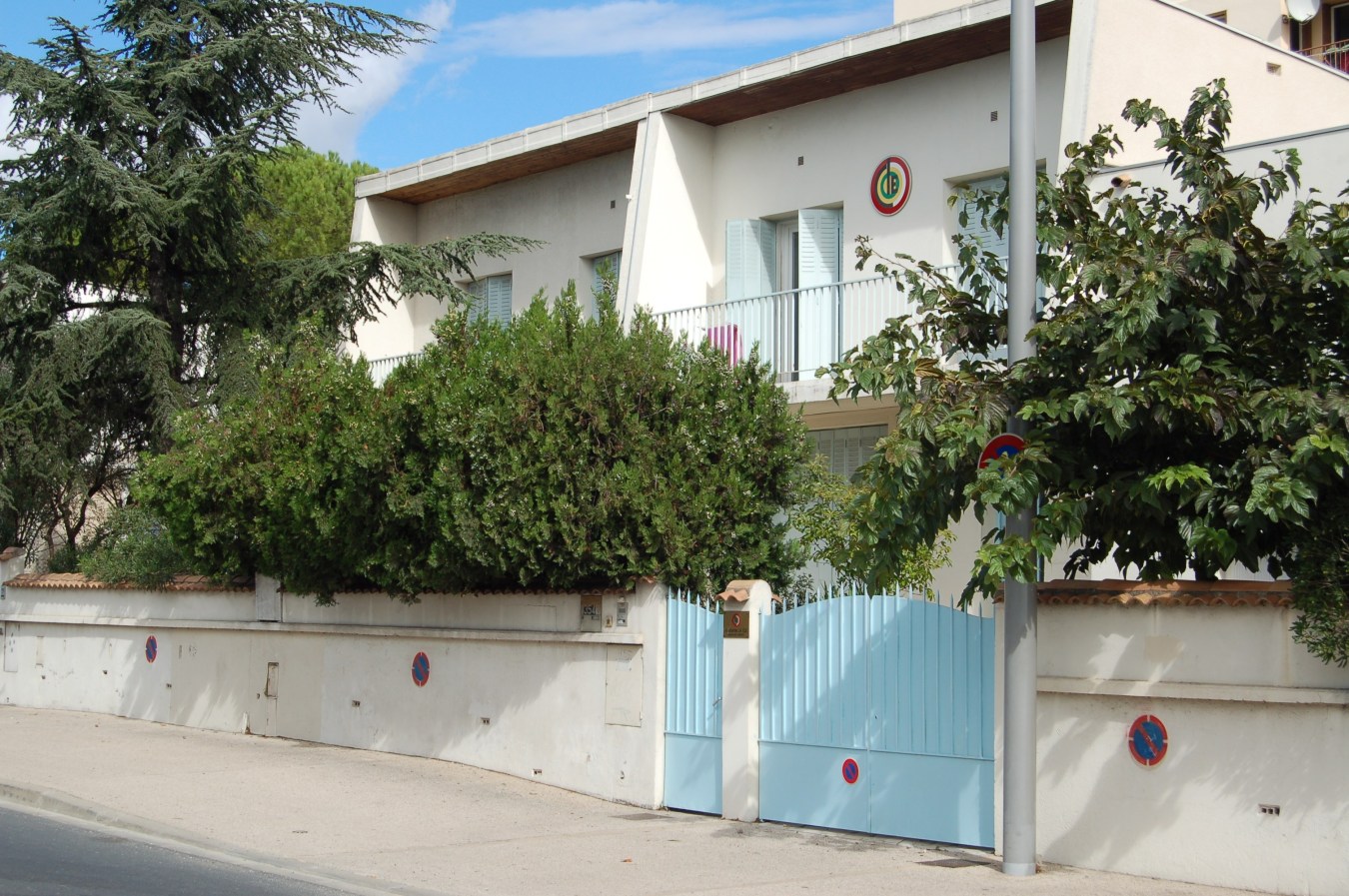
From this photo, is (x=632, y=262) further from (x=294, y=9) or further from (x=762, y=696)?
(x=762, y=696)

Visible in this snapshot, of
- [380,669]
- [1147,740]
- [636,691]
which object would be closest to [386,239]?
[380,669]

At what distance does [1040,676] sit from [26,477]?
16.2 meters

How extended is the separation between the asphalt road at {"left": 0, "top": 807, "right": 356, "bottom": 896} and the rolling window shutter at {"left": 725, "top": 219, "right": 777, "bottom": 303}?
10.1 metres

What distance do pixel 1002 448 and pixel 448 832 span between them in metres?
5.30

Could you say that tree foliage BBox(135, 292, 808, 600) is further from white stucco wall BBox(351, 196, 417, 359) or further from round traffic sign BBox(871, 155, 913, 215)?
white stucco wall BBox(351, 196, 417, 359)

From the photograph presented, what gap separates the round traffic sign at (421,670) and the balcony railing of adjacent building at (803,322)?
4.42 metres

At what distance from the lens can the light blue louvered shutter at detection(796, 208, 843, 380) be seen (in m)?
16.5

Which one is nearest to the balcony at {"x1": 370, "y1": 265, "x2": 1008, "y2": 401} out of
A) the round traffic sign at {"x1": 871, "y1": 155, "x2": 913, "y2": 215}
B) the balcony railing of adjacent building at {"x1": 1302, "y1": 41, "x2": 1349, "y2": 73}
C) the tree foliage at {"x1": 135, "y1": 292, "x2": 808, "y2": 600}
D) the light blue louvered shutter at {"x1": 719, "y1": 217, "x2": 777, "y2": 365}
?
the light blue louvered shutter at {"x1": 719, "y1": 217, "x2": 777, "y2": 365}

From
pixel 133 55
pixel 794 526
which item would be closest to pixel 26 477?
pixel 133 55

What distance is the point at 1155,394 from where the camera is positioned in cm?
870

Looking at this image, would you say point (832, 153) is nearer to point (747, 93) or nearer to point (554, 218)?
point (747, 93)

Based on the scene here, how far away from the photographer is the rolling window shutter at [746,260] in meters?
18.4

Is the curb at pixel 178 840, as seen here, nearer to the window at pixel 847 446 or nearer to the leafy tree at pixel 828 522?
the leafy tree at pixel 828 522

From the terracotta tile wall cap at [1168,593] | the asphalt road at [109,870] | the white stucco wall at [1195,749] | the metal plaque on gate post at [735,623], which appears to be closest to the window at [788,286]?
the metal plaque on gate post at [735,623]
